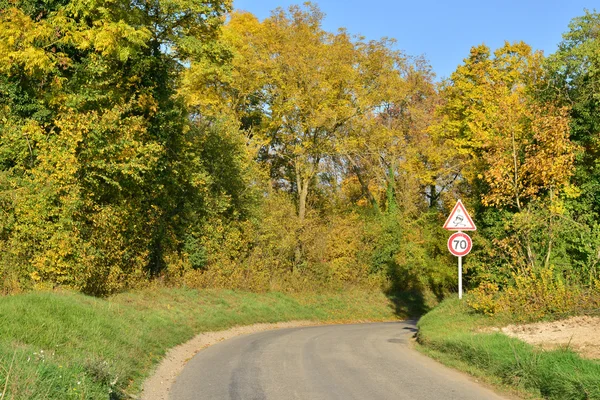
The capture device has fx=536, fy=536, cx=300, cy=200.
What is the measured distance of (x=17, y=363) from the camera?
6656 millimetres

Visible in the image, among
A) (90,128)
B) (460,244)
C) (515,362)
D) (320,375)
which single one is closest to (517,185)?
(460,244)

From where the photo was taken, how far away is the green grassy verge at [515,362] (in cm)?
793

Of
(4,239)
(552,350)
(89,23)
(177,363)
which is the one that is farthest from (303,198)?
(552,350)

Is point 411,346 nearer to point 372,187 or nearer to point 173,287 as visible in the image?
point 173,287

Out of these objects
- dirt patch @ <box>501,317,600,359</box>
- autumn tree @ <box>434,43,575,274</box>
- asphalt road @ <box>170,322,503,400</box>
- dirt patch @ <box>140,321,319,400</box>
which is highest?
autumn tree @ <box>434,43,575,274</box>

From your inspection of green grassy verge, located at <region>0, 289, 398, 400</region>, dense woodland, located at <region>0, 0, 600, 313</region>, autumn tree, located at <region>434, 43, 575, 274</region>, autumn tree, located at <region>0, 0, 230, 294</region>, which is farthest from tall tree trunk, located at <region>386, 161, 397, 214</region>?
autumn tree, located at <region>0, 0, 230, 294</region>

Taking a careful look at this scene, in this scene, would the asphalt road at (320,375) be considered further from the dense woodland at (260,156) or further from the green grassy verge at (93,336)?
the dense woodland at (260,156)

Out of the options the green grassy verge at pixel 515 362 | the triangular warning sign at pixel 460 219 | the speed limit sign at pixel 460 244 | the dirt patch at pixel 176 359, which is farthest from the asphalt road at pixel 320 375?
the triangular warning sign at pixel 460 219

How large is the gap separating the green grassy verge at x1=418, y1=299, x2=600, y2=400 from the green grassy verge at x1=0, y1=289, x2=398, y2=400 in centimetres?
647

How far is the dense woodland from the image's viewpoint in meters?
16.6

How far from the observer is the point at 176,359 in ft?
43.0

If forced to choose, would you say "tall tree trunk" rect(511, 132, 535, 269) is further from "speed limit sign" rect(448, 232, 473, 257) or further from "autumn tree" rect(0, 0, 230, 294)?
"autumn tree" rect(0, 0, 230, 294)

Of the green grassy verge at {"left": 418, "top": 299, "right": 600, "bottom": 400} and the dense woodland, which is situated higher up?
the dense woodland

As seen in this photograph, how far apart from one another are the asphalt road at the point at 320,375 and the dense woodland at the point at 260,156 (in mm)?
4808
